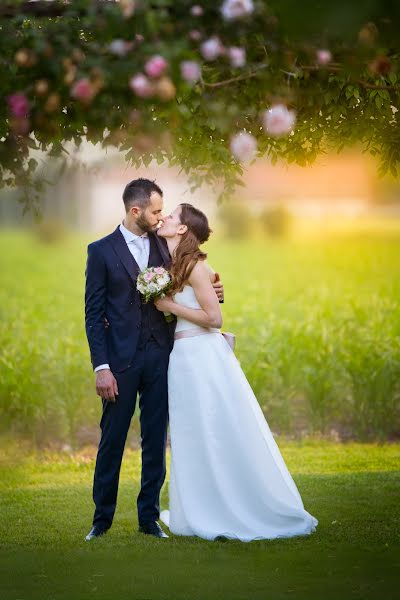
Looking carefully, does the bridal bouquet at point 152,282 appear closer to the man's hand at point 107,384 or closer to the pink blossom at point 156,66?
the man's hand at point 107,384

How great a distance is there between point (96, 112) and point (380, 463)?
455 cm

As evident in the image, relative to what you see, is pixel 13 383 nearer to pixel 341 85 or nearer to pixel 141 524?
pixel 141 524

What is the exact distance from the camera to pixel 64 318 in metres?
12.5

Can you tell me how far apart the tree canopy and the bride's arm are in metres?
0.71

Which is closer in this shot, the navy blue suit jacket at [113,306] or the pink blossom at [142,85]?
the pink blossom at [142,85]

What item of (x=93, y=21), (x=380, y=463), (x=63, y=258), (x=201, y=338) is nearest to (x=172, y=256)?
(x=201, y=338)

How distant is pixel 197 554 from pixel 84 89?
7.57 ft

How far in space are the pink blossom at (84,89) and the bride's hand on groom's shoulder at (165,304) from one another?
1554 mm

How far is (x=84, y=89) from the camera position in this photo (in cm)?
356

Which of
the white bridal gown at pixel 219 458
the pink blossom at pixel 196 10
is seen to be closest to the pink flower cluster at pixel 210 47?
the pink blossom at pixel 196 10

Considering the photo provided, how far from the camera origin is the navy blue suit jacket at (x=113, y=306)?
4898 mm

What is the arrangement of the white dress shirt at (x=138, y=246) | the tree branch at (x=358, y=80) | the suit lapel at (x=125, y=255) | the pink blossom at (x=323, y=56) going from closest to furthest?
the pink blossom at (x=323, y=56)
the tree branch at (x=358, y=80)
the suit lapel at (x=125, y=255)
the white dress shirt at (x=138, y=246)

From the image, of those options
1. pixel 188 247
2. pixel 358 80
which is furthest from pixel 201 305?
pixel 358 80

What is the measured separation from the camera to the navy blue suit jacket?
4898 millimetres
